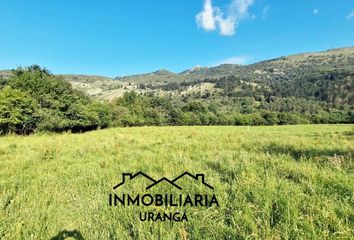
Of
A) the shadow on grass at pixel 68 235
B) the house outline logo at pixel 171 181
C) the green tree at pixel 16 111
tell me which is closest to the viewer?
the shadow on grass at pixel 68 235

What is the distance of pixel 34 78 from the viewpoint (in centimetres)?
4400

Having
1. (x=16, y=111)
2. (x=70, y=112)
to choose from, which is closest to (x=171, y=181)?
(x=16, y=111)

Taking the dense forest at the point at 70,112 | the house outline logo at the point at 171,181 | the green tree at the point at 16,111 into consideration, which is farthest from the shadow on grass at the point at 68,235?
the dense forest at the point at 70,112

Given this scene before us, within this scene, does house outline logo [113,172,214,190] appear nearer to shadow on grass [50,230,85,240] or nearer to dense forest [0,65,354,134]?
shadow on grass [50,230,85,240]

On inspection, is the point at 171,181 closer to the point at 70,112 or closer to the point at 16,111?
the point at 16,111

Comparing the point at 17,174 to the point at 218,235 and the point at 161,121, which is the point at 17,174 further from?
the point at 161,121

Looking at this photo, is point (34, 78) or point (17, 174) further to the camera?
point (34, 78)

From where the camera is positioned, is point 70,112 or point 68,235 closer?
point 68,235

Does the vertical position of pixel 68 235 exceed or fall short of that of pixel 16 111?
it falls short

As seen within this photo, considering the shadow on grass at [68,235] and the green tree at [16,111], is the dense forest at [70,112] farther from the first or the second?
the shadow on grass at [68,235]

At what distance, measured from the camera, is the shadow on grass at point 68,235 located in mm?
3180

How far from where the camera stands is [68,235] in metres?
3.26

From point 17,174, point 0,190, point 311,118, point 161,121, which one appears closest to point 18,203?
point 0,190

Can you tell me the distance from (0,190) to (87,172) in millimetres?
2015
